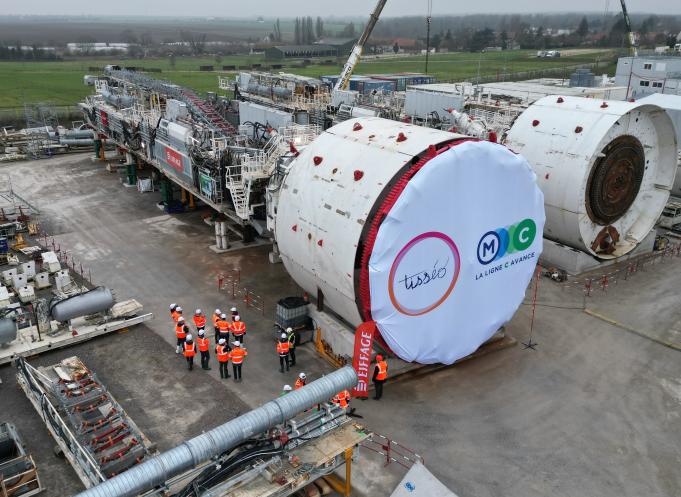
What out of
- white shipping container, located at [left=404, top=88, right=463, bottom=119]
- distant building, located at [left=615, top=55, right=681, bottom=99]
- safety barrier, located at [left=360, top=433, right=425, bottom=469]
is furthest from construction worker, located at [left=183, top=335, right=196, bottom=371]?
distant building, located at [left=615, top=55, right=681, bottom=99]

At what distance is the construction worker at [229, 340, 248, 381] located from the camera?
1494 centimetres

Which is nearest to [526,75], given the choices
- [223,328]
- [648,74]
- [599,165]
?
[648,74]

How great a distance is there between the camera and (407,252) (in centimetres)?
1373

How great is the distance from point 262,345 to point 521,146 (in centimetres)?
1292

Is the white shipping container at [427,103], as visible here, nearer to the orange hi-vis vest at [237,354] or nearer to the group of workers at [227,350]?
the group of workers at [227,350]

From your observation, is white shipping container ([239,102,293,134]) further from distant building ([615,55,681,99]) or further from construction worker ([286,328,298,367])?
distant building ([615,55,681,99])

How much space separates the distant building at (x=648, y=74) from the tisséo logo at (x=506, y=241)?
3518 cm

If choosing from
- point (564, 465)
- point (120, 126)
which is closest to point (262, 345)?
point (564, 465)

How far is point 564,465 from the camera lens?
12.8 meters

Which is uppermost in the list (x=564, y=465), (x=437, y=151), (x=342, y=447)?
(x=437, y=151)

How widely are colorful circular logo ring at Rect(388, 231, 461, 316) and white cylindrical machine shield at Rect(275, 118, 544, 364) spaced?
0.03 metres

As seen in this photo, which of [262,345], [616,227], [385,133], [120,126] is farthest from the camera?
[120,126]

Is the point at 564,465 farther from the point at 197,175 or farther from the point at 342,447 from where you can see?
the point at 197,175

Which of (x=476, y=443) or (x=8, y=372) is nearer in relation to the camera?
(x=476, y=443)
